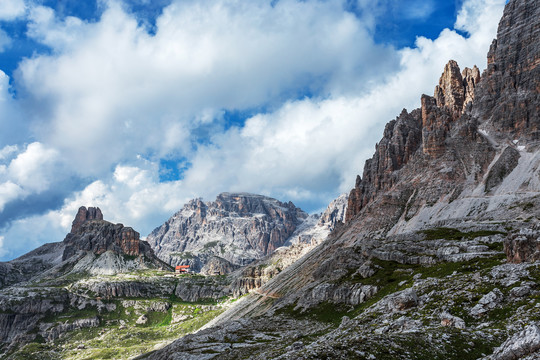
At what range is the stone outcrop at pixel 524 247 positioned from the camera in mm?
51812

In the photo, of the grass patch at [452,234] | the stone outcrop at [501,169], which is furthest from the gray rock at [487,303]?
the stone outcrop at [501,169]

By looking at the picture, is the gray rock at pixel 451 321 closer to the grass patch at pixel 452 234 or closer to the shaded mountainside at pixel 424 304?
the shaded mountainside at pixel 424 304

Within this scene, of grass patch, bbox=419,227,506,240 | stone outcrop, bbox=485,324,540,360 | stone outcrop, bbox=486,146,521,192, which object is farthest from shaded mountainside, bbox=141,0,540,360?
stone outcrop, bbox=486,146,521,192

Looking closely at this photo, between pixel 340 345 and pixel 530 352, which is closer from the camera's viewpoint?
pixel 530 352

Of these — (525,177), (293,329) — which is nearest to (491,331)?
(293,329)

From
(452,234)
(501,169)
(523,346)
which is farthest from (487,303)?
(501,169)

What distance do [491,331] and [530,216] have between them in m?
124

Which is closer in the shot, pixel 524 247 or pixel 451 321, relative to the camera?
pixel 451 321

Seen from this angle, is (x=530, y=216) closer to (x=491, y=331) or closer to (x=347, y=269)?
(x=347, y=269)

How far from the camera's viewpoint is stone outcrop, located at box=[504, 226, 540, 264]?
51.8 meters

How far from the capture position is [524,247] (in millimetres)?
54188

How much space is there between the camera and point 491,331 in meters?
33.0

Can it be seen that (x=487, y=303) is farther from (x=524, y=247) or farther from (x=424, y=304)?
(x=524, y=247)

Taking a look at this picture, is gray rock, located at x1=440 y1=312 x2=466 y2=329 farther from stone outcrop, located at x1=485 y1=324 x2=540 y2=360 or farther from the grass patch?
the grass patch
